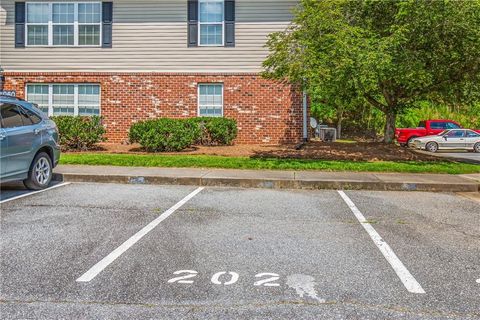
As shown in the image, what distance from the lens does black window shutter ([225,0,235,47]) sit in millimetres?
16062

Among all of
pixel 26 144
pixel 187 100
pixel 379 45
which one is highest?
pixel 379 45

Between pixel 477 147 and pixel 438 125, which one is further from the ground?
pixel 438 125

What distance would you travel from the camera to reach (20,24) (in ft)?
54.6

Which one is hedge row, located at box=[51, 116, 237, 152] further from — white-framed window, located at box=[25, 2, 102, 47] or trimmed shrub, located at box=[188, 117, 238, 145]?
white-framed window, located at box=[25, 2, 102, 47]

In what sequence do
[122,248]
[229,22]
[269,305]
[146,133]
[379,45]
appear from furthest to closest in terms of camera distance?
[229,22] < [146,133] < [379,45] < [122,248] < [269,305]

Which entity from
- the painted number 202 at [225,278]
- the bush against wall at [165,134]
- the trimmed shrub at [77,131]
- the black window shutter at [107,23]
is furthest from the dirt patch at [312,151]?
the painted number 202 at [225,278]

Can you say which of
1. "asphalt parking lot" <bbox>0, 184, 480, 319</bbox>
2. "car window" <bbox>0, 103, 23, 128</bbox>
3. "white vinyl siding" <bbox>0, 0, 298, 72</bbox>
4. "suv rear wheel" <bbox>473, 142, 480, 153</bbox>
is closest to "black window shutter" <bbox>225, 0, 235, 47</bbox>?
"white vinyl siding" <bbox>0, 0, 298, 72</bbox>

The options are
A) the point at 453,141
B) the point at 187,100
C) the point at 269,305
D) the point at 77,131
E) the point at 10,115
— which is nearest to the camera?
the point at 269,305

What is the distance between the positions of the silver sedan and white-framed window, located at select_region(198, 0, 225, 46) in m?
12.2

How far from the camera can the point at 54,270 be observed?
12.9 ft

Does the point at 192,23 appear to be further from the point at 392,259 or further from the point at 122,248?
the point at 392,259

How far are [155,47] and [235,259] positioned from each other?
13770 millimetres

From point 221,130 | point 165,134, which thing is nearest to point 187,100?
point 221,130

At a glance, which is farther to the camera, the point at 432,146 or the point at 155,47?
the point at 432,146
